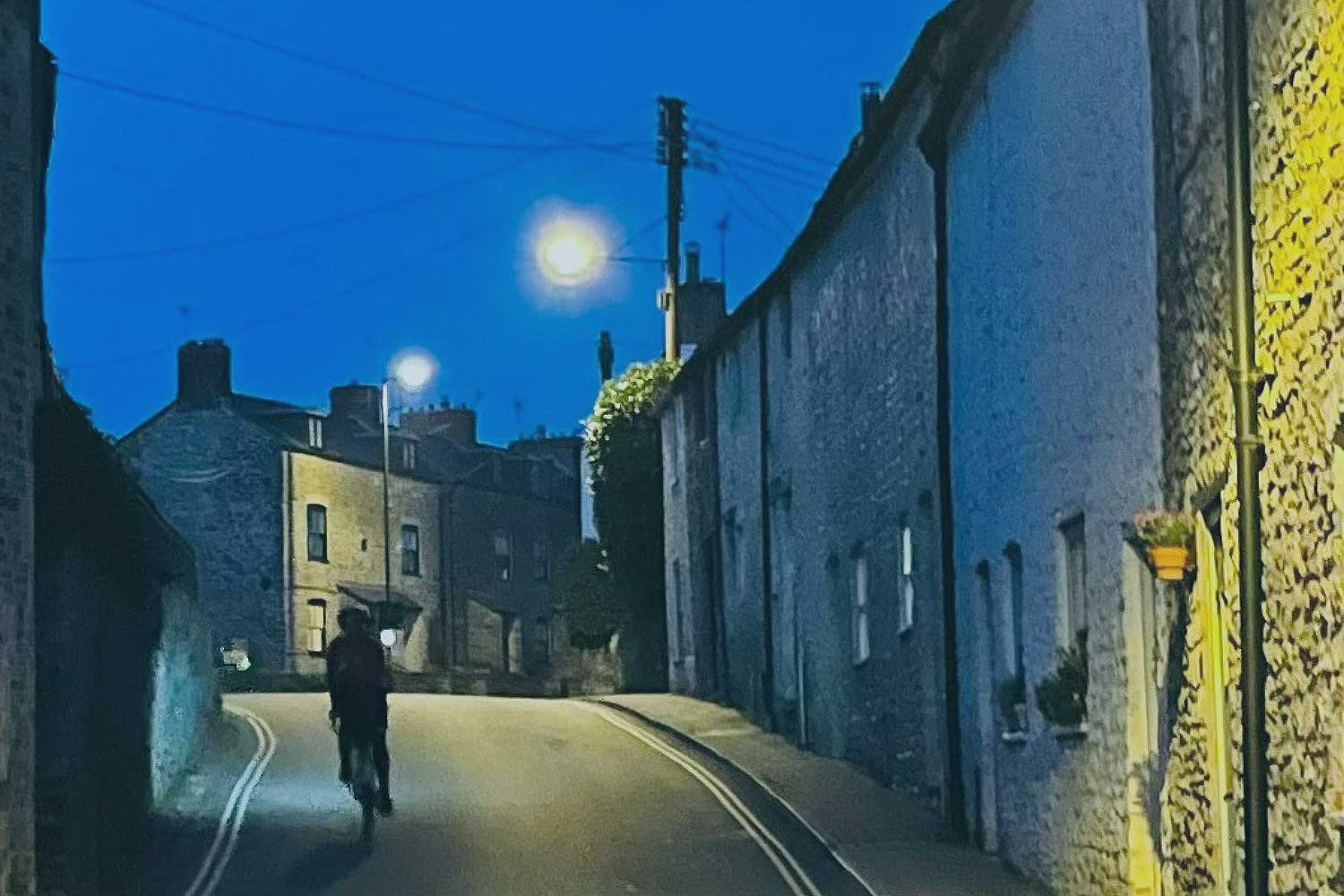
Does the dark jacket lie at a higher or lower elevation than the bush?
lower

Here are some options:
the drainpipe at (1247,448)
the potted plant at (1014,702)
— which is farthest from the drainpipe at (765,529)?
the drainpipe at (1247,448)

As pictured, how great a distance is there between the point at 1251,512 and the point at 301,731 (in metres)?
20.3

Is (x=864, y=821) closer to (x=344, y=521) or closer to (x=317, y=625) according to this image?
(x=317, y=625)

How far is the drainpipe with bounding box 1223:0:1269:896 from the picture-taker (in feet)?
34.8

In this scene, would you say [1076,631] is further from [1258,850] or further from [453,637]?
[453,637]

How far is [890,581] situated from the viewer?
73.2 feet

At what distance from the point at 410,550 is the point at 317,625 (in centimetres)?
464

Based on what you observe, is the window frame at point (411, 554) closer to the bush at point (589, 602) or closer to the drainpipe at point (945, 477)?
the bush at point (589, 602)

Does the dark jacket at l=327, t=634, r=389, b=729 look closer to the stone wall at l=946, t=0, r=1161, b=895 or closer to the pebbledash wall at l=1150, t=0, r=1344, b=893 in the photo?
the stone wall at l=946, t=0, r=1161, b=895

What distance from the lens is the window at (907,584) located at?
21.2m

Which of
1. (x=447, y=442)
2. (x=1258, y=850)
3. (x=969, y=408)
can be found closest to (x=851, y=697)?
(x=969, y=408)

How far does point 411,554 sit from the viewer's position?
63.7m

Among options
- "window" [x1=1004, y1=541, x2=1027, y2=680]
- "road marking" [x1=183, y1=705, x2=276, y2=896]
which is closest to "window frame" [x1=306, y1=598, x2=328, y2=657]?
"road marking" [x1=183, y1=705, x2=276, y2=896]

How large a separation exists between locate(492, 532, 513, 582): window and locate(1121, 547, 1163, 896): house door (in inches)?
2110
